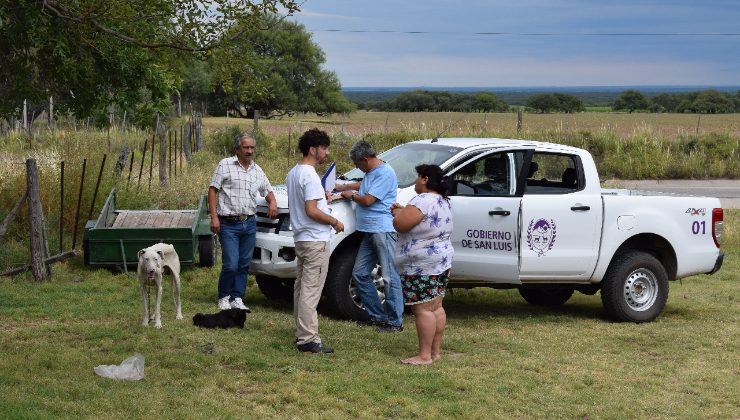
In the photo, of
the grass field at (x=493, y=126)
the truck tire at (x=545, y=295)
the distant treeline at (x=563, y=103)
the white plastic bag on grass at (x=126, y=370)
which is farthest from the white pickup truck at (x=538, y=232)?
the distant treeline at (x=563, y=103)

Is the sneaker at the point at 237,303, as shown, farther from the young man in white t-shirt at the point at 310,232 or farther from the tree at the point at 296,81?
the tree at the point at 296,81

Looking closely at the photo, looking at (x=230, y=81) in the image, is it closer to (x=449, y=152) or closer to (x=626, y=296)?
(x=449, y=152)

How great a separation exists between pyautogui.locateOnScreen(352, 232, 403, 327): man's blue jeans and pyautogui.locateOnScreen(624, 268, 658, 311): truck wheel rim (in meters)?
2.66

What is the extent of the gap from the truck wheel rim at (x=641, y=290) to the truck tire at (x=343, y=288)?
2876mm

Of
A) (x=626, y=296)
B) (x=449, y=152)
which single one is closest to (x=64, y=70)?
(x=449, y=152)

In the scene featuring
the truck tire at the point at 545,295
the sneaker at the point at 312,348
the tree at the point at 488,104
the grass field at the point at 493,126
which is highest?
the tree at the point at 488,104

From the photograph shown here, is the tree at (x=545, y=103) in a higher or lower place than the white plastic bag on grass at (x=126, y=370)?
higher

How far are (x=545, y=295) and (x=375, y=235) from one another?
3.32 metres

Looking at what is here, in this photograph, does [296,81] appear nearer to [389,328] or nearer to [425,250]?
[389,328]

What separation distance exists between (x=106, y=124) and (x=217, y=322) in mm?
4410

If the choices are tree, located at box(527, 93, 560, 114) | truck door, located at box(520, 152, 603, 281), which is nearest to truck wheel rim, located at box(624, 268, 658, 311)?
truck door, located at box(520, 152, 603, 281)

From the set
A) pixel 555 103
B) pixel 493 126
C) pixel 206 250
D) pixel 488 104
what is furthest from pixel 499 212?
pixel 555 103

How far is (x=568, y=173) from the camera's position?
11562mm

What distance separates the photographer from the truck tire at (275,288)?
12008 mm
